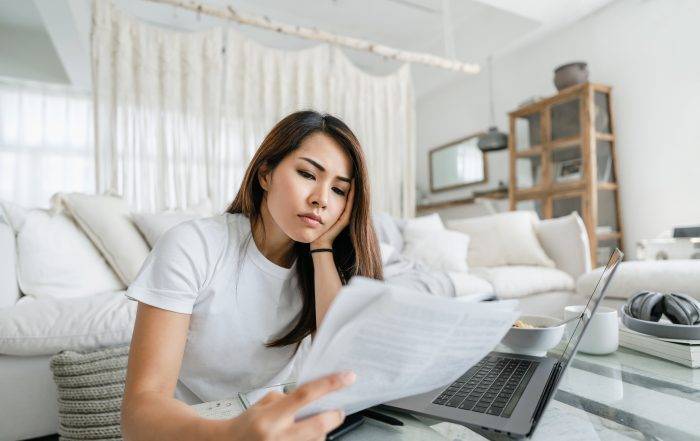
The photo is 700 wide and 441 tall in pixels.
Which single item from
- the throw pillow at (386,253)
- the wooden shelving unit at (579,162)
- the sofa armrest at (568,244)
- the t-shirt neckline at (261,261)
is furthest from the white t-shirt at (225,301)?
the wooden shelving unit at (579,162)

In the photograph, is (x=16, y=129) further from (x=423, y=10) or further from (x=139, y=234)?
(x=423, y=10)

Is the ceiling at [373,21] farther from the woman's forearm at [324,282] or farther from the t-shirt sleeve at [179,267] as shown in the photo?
the t-shirt sleeve at [179,267]

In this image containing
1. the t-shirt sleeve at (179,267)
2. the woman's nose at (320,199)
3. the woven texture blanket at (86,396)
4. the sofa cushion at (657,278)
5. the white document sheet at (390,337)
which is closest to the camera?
the white document sheet at (390,337)

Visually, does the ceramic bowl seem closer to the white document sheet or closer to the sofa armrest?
the white document sheet

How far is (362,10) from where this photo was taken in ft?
12.9

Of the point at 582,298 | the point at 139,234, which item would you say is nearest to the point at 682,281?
the point at 582,298

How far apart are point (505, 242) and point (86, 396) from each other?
2272 millimetres

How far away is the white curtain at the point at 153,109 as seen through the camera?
222 centimetres

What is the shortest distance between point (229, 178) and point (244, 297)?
200cm

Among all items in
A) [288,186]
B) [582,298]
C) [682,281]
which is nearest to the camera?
[288,186]

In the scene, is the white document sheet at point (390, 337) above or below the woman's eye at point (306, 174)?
below

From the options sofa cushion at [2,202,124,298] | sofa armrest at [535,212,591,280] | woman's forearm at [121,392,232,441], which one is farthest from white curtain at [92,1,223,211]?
sofa armrest at [535,212,591,280]

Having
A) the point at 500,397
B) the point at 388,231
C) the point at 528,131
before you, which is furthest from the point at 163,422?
the point at 528,131

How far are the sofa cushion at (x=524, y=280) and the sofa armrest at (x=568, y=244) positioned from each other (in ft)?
0.29
